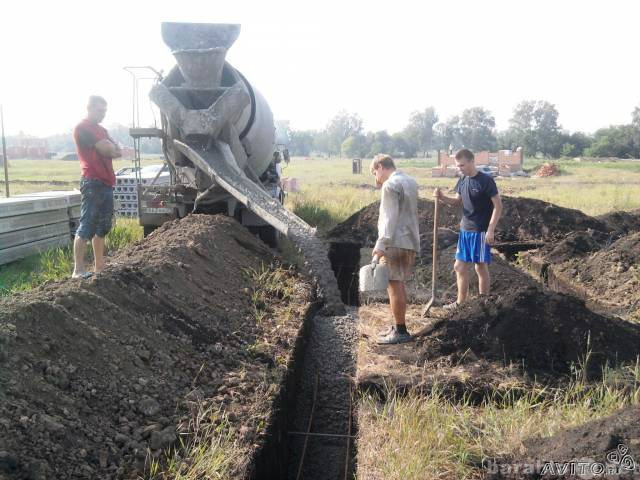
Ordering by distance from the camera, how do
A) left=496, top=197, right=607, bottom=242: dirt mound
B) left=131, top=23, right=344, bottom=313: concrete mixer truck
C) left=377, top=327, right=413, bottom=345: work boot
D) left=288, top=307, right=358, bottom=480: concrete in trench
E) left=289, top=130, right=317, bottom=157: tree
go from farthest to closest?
left=289, top=130, right=317, bottom=157: tree
left=496, top=197, right=607, bottom=242: dirt mound
left=131, top=23, right=344, bottom=313: concrete mixer truck
left=377, top=327, right=413, bottom=345: work boot
left=288, top=307, right=358, bottom=480: concrete in trench

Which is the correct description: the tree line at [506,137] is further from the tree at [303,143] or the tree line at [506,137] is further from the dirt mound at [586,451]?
the dirt mound at [586,451]

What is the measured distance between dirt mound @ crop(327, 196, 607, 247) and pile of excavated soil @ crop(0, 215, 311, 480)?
5582 millimetres

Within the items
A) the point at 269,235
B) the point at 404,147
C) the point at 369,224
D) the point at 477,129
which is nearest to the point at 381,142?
the point at 404,147

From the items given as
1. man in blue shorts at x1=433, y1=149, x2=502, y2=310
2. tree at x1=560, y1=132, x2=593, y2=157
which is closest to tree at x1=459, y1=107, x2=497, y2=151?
tree at x1=560, y1=132, x2=593, y2=157

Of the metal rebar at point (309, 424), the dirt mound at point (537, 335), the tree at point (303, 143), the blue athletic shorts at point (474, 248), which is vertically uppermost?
the tree at point (303, 143)

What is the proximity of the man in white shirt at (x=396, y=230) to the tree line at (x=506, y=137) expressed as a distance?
54.6 m

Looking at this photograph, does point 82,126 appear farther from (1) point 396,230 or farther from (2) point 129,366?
(1) point 396,230

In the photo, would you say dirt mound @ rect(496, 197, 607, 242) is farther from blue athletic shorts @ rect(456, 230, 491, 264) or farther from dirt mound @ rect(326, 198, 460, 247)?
blue athletic shorts @ rect(456, 230, 491, 264)

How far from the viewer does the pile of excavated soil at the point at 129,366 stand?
2914mm

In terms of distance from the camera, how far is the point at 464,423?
11.7 feet

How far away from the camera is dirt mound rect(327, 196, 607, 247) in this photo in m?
11.2

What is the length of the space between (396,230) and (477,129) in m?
67.9

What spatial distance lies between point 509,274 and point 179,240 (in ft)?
13.2

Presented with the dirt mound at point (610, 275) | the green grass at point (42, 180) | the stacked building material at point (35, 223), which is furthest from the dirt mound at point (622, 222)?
the green grass at point (42, 180)
